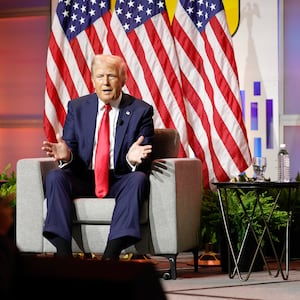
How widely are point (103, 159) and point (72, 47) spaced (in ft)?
6.69

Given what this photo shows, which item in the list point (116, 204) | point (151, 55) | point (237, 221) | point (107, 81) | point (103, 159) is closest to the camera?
point (116, 204)

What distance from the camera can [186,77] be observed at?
18.4ft

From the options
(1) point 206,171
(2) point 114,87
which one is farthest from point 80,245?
(1) point 206,171

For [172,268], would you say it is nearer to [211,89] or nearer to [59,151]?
[59,151]

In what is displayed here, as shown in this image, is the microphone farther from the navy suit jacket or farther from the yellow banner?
the yellow banner

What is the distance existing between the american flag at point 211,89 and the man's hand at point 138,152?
1.57 meters

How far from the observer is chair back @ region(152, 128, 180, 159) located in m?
4.36

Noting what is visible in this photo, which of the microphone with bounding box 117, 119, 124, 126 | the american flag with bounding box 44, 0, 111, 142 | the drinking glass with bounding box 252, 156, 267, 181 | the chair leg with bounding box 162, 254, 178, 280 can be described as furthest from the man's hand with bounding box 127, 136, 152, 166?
the american flag with bounding box 44, 0, 111, 142

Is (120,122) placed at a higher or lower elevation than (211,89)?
lower

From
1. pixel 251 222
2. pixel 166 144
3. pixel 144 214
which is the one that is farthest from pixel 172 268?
pixel 166 144

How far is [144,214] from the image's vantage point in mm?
3902

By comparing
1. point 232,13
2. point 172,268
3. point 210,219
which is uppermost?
point 232,13

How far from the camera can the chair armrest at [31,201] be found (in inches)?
160

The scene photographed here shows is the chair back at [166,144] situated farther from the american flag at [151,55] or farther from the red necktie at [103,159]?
the american flag at [151,55]
